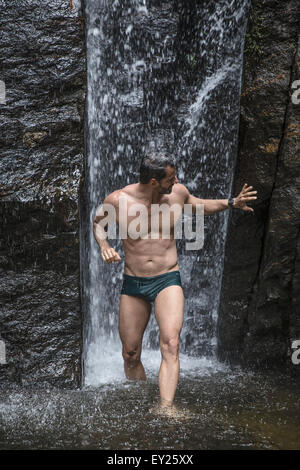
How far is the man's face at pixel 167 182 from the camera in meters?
4.62

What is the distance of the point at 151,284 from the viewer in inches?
Result: 190

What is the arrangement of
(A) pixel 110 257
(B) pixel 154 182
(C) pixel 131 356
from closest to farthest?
(A) pixel 110 257 < (B) pixel 154 182 < (C) pixel 131 356

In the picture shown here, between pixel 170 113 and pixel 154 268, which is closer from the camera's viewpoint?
pixel 154 268

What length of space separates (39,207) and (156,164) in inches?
52.2

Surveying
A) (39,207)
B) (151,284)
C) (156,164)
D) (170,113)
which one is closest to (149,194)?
(156,164)

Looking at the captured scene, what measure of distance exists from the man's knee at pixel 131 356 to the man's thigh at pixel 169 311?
1.82ft

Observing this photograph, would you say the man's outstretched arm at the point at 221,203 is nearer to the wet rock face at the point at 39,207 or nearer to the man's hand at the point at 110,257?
the man's hand at the point at 110,257

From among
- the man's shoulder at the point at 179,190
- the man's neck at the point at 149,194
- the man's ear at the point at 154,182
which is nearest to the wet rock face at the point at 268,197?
the man's shoulder at the point at 179,190

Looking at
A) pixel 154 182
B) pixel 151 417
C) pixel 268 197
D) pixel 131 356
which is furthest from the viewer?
pixel 268 197

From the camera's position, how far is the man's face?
4.62m

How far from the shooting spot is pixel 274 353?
6.07m

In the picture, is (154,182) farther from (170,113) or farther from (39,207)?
(170,113)

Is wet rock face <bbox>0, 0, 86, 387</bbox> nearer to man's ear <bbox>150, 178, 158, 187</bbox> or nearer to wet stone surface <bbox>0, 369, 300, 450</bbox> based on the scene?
wet stone surface <bbox>0, 369, 300, 450</bbox>
